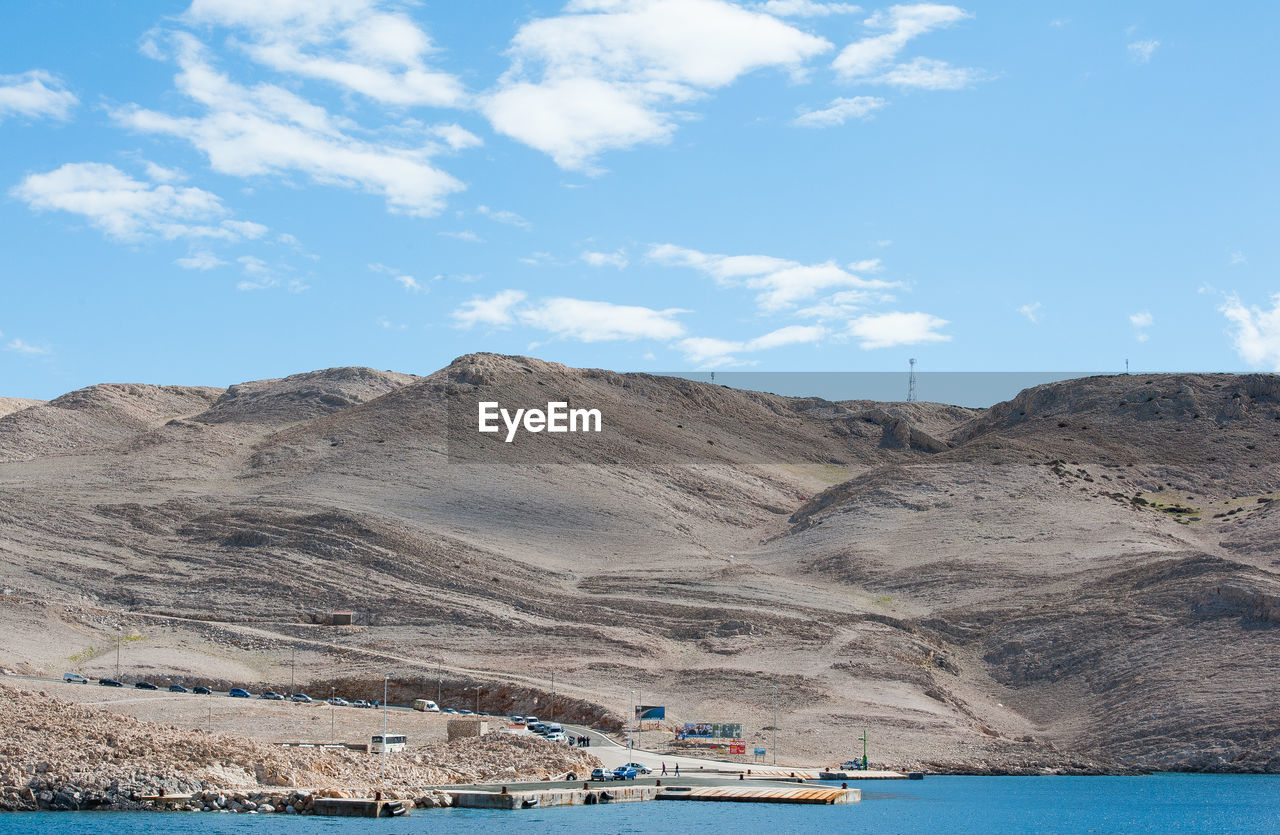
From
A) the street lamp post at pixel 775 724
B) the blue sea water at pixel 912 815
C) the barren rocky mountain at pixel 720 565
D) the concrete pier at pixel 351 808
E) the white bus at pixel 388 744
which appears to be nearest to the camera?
the blue sea water at pixel 912 815

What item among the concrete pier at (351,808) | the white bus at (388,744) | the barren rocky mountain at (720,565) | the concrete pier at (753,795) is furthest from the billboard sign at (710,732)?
the concrete pier at (351,808)

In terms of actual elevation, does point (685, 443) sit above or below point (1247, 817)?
above

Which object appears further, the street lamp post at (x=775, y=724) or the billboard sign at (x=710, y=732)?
the billboard sign at (x=710, y=732)

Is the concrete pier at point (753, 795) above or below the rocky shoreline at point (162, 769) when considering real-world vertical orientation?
below

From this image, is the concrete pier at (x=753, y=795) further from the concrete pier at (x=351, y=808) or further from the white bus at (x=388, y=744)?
the concrete pier at (x=351, y=808)

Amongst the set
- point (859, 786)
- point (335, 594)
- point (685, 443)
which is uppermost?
point (685, 443)

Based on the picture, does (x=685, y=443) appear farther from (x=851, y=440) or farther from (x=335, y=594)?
(x=335, y=594)

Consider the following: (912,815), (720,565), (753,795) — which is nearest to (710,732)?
(753,795)

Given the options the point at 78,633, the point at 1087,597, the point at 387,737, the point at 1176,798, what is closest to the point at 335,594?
the point at 78,633
